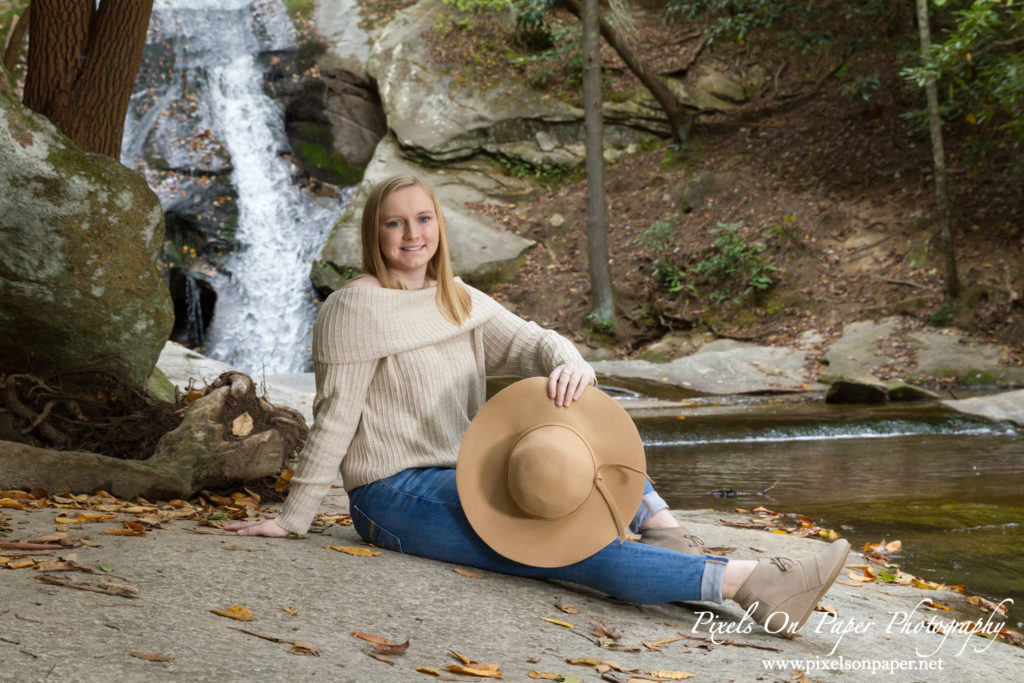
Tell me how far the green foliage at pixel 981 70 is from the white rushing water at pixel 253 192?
9.99 meters

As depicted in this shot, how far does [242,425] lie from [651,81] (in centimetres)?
1365

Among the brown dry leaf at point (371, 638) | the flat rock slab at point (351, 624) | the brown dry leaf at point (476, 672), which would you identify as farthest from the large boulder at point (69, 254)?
the brown dry leaf at point (476, 672)

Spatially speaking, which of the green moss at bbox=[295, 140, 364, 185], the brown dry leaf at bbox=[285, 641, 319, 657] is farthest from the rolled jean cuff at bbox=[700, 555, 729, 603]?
the green moss at bbox=[295, 140, 364, 185]

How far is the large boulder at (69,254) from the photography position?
4.66 meters

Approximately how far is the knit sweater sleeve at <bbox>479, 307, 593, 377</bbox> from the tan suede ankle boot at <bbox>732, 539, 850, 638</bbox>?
106cm

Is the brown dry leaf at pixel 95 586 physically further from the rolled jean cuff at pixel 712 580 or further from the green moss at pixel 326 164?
the green moss at pixel 326 164

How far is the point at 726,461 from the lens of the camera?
24.6ft

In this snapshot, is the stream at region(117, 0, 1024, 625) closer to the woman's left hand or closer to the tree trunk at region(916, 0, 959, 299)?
the woman's left hand

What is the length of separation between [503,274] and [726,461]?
8645 millimetres

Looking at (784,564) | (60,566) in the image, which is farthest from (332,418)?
(784,564)

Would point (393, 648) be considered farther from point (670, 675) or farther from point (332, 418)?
point (332, 418)

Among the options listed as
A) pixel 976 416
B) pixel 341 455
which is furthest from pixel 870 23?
pixel 341 455

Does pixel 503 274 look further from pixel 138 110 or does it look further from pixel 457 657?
pixel 457 657

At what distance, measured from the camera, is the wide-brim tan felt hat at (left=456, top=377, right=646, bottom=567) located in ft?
9.46
